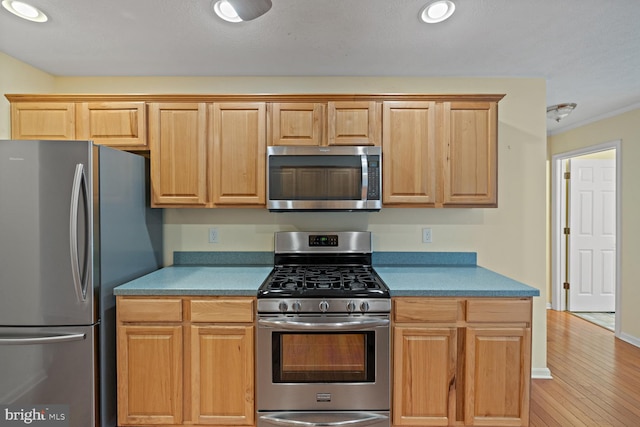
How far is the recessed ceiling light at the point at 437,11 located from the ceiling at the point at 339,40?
51 millimetres

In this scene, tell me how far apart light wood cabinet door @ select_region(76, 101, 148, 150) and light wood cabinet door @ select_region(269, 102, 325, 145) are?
3.06ft

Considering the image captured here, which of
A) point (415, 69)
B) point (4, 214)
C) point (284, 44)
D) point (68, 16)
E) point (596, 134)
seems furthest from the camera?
point (596, 134)

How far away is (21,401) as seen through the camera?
183 centimetres

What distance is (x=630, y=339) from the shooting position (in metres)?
3.45

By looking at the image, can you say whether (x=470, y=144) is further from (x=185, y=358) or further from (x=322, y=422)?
(x=185, y=358)

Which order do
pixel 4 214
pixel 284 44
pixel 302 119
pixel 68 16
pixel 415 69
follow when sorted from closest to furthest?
pixel 4 214 → pixel 68 16 → pixel 284 44 → pixel 302 119 → pixel 415 69

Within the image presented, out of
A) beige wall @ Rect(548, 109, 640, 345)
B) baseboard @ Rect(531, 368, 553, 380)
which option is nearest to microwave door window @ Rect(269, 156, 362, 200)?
baseboard @ Rect(531, 368, 553, 380)

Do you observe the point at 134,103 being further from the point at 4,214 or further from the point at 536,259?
the point at 536,259

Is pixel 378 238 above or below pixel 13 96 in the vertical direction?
below

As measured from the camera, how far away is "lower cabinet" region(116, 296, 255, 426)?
1.95m

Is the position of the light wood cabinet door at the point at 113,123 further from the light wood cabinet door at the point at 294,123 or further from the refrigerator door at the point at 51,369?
the refrigerator door at the point at 51,369

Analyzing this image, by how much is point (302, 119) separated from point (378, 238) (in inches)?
44.2

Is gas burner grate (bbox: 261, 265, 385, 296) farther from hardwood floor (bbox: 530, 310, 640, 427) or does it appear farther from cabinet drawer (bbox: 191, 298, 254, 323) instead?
hardwood floor (bbox: 530, 310, 640, 427)

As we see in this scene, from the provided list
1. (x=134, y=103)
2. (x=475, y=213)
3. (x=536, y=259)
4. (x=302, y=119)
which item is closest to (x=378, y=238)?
(x=475, y=213)
